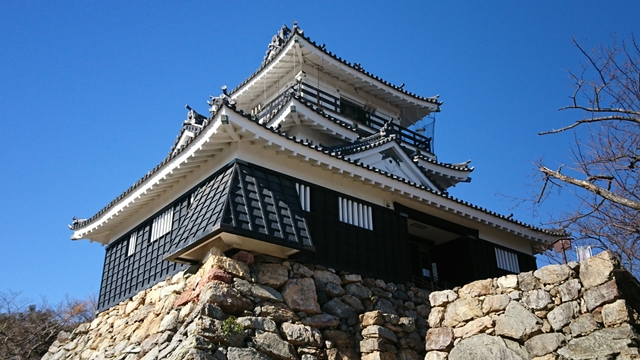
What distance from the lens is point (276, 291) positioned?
34.1 feet

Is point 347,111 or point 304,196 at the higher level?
point 347,111

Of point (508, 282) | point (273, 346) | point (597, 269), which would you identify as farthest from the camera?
point (273, 346)

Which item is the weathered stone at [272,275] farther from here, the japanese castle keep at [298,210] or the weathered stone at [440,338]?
the weathered stone at [440,338]

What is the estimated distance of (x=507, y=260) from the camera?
15.9 metres

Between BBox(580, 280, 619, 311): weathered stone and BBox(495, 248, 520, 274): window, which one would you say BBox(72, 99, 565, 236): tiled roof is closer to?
BBox(495, 248, 520, 274): window

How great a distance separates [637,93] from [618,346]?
347 centimetres

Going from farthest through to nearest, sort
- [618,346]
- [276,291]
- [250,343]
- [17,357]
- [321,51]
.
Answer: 1. [321,51]
2. [17,357]
3. [276,291]
4. [250,343]
5. [618,346]

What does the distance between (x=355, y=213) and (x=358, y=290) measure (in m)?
1.99

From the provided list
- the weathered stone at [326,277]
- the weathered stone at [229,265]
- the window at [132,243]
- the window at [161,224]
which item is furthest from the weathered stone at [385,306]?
the window at [132,243]

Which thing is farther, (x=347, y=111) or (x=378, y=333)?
(x=347, y=111)

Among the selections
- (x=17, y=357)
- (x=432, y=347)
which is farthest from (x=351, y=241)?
(x=17, y=357)

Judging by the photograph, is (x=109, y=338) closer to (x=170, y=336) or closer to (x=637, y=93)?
(x=170, y=336)

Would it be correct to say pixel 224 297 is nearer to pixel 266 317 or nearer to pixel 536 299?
pixel 266 317

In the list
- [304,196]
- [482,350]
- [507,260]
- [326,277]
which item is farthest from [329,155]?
[507,260]
